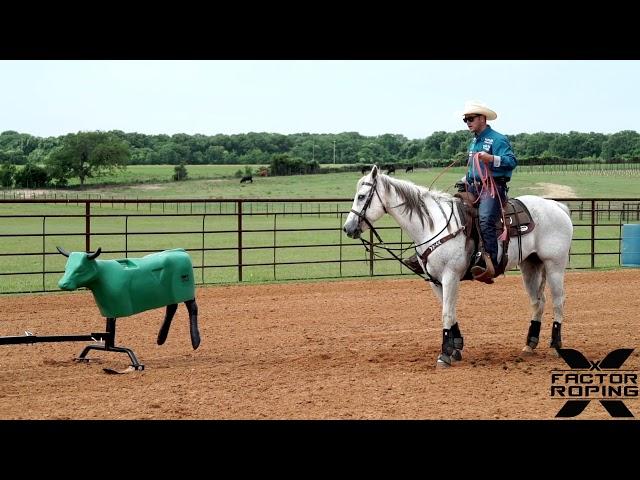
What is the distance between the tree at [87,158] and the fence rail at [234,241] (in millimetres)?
2432

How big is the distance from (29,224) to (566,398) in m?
43.5

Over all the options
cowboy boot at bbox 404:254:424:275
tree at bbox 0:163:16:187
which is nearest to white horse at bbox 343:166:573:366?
cowboy boot at bbox 404:254:424:275

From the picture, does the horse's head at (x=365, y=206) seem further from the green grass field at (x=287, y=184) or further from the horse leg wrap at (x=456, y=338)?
the green grass field at (x=287, y=184)

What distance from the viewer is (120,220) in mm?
41062

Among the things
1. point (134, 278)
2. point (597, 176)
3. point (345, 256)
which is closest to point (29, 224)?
point (345, 256)

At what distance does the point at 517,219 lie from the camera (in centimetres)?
816

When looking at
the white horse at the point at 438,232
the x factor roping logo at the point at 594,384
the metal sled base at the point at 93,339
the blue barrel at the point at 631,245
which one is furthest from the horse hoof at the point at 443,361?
the blue barrel at the point at 631,245

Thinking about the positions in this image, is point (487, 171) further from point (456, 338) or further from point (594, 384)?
point (594, 384)

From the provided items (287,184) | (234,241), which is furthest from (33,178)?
(287,184)

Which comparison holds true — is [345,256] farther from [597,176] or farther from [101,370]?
[101,370]

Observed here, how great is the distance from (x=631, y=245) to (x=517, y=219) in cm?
1048

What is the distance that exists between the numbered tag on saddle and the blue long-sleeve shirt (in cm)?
39

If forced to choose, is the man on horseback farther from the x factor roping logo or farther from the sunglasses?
the x factor roping logo

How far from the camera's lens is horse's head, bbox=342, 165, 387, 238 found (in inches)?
300
